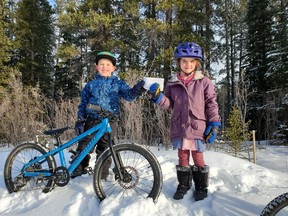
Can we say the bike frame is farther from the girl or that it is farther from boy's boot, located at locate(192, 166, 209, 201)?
boy's boot, located at locate(192, 166, 209, 201)

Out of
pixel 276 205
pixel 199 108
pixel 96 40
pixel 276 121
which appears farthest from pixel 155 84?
pixel 96 40

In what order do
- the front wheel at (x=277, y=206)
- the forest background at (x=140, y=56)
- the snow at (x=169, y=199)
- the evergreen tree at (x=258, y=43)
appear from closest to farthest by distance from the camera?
the front wheel at (x=277, y=206), the snow at (x=169, y=199), the forest background at (x=140, y=56), the evergreen tree at (x=258, y=43)

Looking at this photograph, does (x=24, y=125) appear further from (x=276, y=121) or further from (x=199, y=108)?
(x=276, y=121)

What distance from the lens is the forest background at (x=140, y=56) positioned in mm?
10250

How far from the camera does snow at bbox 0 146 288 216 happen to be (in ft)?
9.77

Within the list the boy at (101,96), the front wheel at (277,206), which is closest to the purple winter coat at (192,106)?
the boy at (101,96)

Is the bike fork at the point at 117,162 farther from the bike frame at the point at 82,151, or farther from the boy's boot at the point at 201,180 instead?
the boy's boot at the point at 201,180

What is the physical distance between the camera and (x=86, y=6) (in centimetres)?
1667

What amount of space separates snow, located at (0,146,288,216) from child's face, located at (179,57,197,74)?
1453 millimetres

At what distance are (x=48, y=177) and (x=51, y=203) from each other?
0.43m

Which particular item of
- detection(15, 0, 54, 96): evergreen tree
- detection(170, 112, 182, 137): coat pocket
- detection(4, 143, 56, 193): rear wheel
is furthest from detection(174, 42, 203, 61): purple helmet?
detection(15, 0, 54, 96): evergreen tree

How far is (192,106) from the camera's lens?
3.32 meters

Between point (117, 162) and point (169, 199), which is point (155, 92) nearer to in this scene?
point (117, 162)

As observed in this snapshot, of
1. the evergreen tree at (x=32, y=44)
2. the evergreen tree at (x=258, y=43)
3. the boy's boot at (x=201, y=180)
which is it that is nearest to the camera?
the boy's boot at (x=201, y=180)
